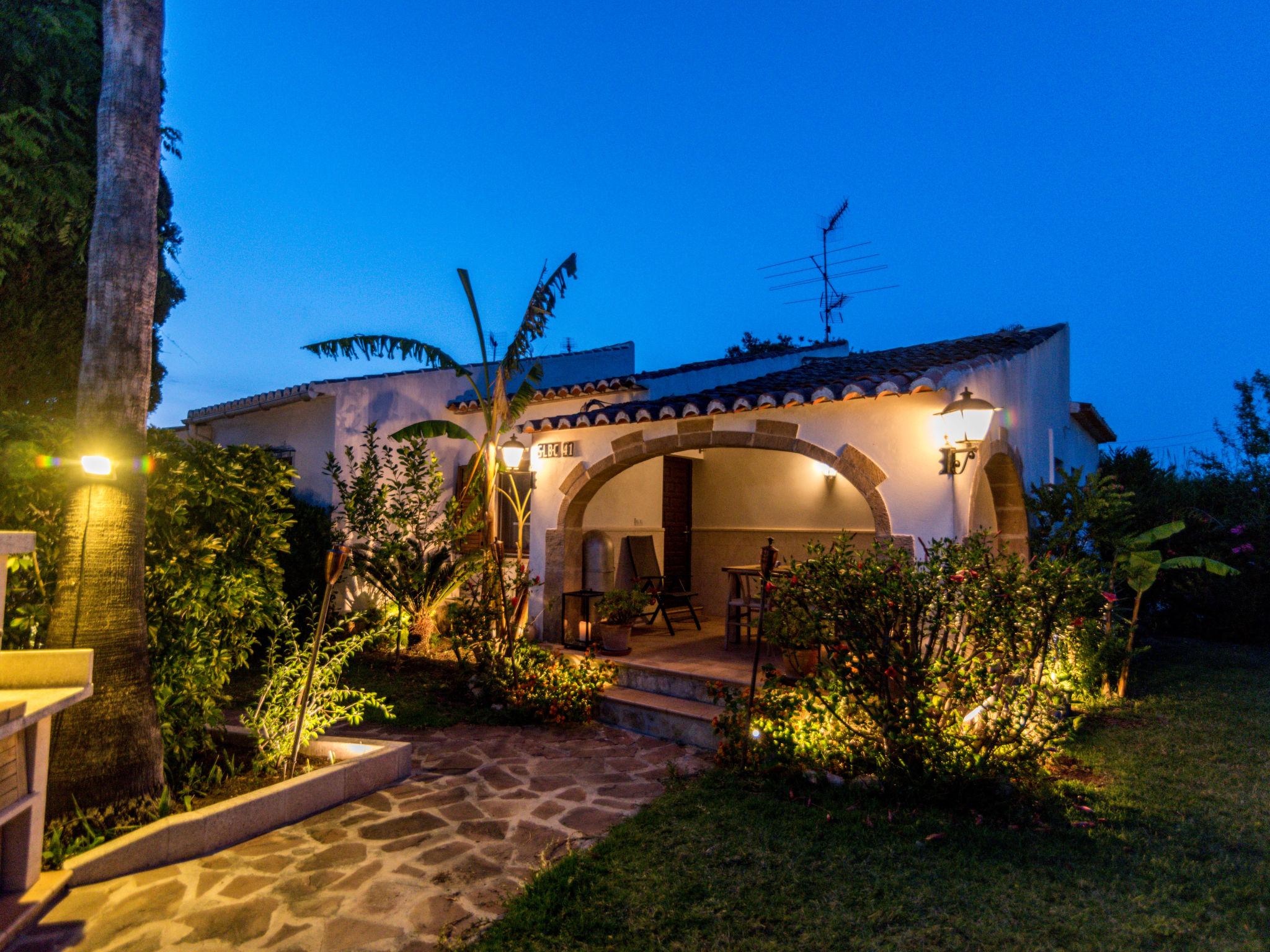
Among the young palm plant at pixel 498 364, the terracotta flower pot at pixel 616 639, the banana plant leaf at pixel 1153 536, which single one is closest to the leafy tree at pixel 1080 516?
the banana plant leaf at pixel 1153 536

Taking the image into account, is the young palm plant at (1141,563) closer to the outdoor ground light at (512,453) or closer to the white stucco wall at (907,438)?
the white stucco wall at (907,438)

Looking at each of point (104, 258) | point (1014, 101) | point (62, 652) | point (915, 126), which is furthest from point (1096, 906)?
point (1014, 101)

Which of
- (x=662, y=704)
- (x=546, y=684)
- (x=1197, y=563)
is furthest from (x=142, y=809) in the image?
(x=1197, y=563)

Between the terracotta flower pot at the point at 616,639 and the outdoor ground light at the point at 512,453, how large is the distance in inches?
88.6

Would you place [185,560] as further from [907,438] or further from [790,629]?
[907,438]

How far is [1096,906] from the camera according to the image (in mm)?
3316

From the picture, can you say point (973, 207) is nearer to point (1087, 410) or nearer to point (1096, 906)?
point (1087, 410)

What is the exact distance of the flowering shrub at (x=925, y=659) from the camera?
4508 mm

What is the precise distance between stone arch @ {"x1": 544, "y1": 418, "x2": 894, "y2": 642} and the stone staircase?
1.67 meters

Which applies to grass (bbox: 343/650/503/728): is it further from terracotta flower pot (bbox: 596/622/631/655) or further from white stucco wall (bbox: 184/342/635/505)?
white stucco wall (bbox: 184/342/635/505)

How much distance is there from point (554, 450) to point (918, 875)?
632 cm

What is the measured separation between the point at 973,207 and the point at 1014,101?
2823 cm

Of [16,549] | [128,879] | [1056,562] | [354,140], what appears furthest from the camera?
[354,140]

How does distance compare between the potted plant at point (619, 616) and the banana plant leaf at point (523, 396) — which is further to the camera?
the banana plant leaf at point (523, 396)
